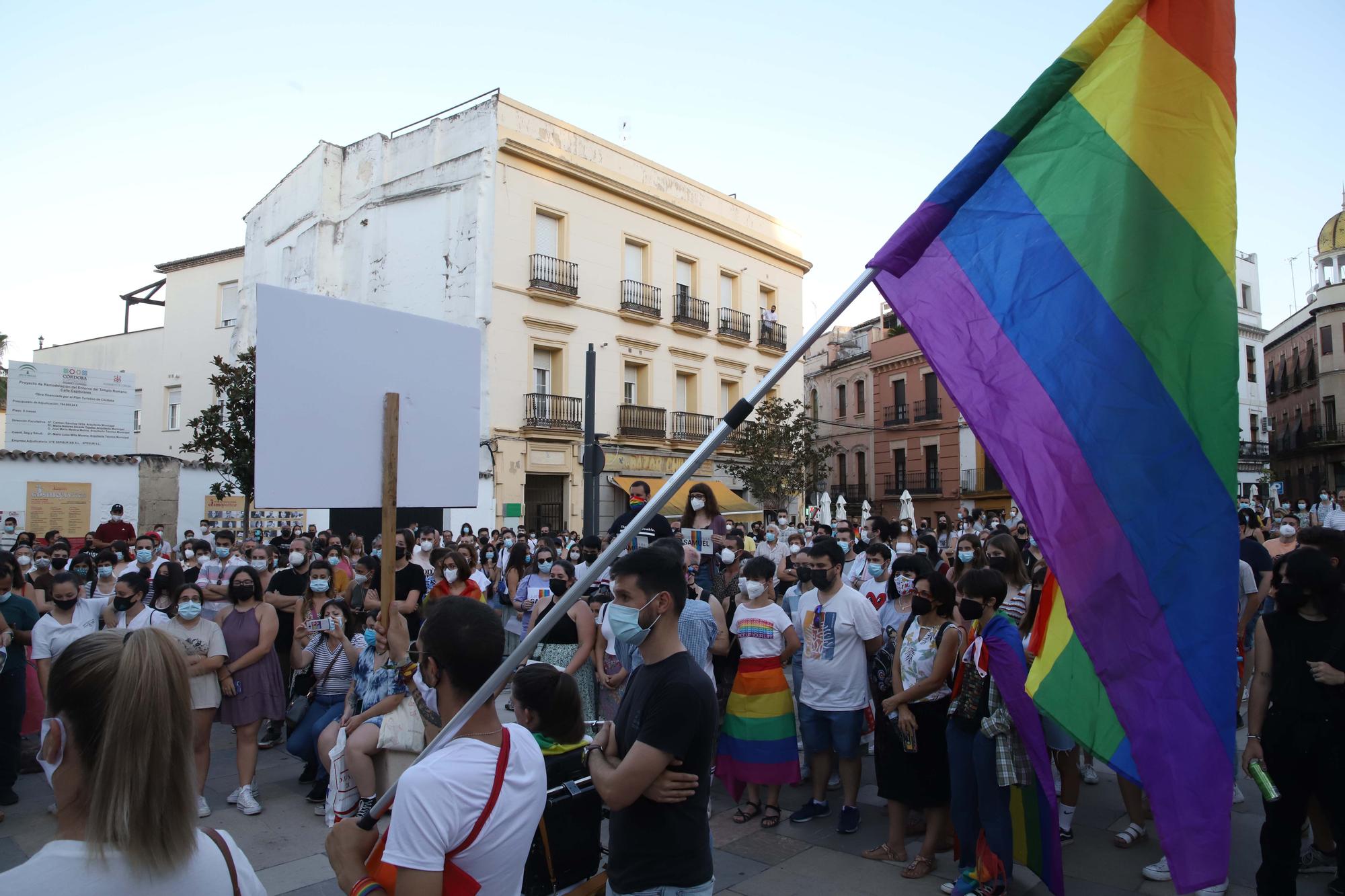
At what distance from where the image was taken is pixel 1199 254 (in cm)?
284

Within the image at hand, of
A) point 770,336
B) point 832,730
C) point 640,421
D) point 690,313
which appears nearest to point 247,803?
point 832,730

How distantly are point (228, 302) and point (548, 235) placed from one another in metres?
13.3

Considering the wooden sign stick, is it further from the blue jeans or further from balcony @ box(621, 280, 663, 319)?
balcony @ box(621, 280, 663, 319)

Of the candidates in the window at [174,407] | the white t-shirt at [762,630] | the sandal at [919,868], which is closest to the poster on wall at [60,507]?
the window at [174,407]

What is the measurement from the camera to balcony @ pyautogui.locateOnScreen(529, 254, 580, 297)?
2381 centimetres

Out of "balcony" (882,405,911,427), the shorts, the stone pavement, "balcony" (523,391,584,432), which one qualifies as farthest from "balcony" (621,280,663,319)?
the shorts

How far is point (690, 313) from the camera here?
28344 millimetres

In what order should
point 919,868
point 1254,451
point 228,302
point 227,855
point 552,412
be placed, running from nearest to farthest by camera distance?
point 227,855 → point 919,868 → point 552,412 → point 228,302 → point 1254,451

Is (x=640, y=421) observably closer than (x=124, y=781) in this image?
No

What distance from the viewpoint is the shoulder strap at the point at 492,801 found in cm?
206

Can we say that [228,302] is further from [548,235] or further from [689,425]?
[689,425]

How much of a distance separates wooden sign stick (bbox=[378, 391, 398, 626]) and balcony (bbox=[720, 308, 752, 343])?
25265 millimetres

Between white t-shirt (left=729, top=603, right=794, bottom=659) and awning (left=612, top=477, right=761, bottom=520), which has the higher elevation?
awning (left=612, top=477, right=761, bottom=520)

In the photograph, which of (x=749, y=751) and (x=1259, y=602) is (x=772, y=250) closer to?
(x=1259, y=602)
